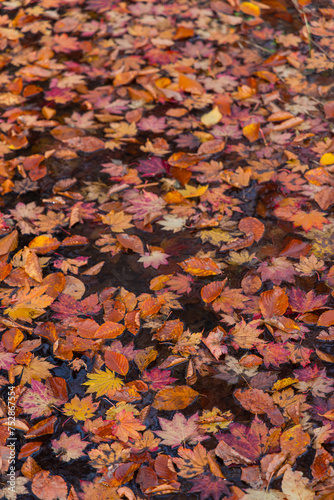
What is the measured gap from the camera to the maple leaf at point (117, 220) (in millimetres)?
2806

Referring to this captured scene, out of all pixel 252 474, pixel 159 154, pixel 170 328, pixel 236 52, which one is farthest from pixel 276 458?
pixel 236 52

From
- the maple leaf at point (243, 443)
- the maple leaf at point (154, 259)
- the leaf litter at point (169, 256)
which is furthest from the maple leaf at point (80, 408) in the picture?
the maple leaf at point (154, 259)

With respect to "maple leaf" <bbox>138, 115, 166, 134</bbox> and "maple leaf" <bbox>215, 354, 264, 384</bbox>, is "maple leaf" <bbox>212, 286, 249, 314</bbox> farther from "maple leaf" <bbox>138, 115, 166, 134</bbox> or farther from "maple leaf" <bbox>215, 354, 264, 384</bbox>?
"maple leaf" <bbox>138, 115, 166, 134</bbox>

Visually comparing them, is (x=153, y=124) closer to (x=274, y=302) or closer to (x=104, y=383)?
(x=274, y=302)

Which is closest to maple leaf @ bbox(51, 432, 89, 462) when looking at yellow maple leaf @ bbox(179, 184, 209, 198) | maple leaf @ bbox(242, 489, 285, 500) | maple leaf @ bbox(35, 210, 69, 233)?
maple leaf @ bbox(242, 489, 285, 500)

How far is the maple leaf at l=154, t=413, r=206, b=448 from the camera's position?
6.26ft

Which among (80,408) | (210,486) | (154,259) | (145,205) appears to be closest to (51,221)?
(145,205)

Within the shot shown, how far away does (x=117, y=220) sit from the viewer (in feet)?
9.34

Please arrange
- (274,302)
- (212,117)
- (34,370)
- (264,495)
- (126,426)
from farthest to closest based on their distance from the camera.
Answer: (212,117), (274,302), (34,370), (126,426), (264,495)

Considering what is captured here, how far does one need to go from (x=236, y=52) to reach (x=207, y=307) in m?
→ 2.69

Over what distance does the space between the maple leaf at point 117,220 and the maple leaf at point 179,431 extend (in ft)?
3.98

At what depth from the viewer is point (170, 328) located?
7.49 ft

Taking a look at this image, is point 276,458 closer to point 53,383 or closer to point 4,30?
point 53,383

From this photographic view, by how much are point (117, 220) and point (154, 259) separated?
0.41m
